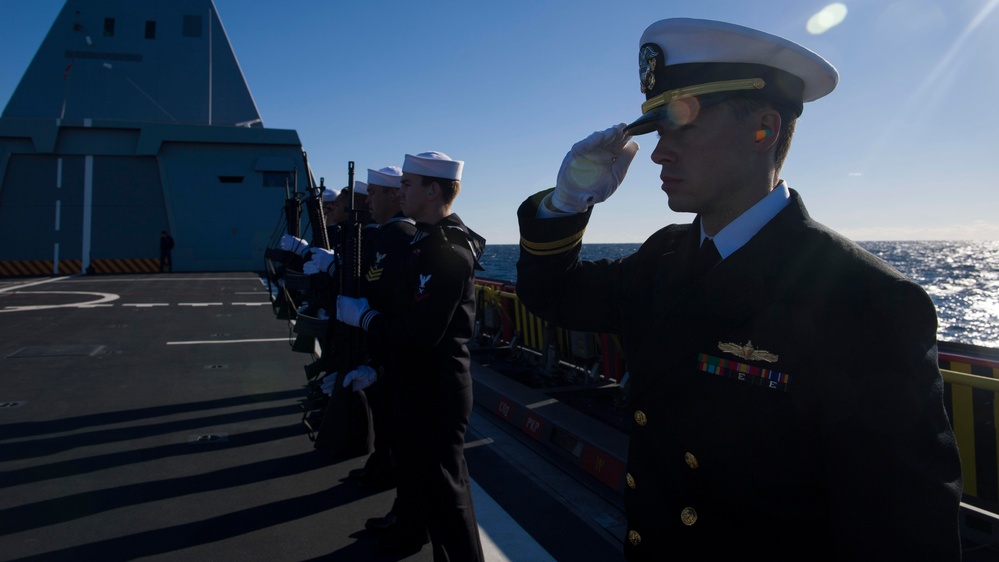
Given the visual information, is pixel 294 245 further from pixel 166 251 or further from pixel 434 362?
pixel 166 251

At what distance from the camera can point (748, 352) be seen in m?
1.14

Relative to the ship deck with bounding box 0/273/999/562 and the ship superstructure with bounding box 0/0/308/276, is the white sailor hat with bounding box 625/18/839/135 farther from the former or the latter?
the ship superstructure with bounding box 0/0/308/276

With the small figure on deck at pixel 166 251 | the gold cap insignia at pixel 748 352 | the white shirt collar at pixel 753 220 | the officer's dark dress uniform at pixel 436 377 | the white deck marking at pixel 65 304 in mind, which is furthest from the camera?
the small figure on deck at pixel 166 251

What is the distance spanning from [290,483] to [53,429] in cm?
239

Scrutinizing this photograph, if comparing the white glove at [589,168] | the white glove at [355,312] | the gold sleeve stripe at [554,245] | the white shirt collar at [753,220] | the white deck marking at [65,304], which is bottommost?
the white deck marking at [65,304]

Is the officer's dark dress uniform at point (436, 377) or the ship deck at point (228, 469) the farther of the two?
the ship deck at point (228, 469)

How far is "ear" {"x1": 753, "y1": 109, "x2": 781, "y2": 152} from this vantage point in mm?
1203

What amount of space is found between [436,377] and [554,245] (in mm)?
1421

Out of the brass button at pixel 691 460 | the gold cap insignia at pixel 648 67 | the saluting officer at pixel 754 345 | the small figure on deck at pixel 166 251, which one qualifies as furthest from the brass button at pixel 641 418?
the small figure on deck at pixel 166 251

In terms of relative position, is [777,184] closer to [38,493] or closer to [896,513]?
[896,513]

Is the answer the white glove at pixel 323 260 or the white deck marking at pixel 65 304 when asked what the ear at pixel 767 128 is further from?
the white deck marking at pixel 65 304

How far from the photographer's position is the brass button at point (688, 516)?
1.22 meters

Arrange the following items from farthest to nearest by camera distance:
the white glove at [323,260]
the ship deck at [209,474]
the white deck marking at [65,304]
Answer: the white deck marking at [65,304], the white glove at [323,260], the ship deck at [209,474]

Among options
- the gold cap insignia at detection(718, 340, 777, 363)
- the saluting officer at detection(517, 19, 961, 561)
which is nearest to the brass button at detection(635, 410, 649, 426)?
the saluting officer at detection(517, 19, 961, 561)
